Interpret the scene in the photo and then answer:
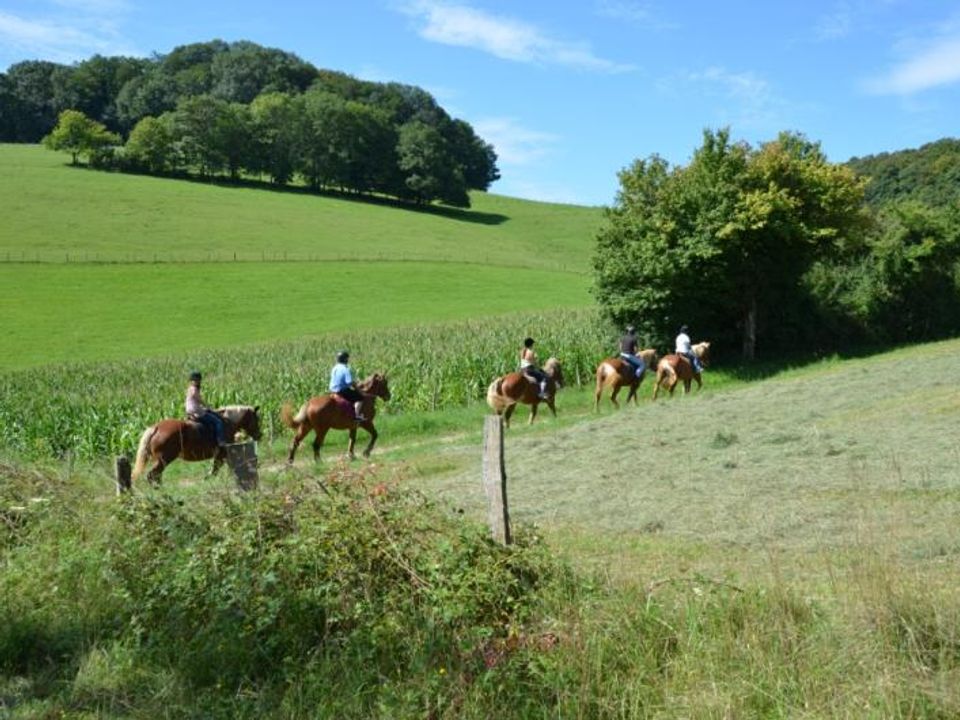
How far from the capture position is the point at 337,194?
320 feet

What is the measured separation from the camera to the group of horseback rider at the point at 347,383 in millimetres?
15891

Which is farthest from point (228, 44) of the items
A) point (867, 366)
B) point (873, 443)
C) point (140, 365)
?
point (873, 443)

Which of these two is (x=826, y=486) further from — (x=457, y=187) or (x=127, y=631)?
(x=457, y=187)

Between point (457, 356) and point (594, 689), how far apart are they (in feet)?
78.7

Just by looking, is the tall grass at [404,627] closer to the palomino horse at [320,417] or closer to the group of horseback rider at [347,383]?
the group of horseback rider at [347,383]

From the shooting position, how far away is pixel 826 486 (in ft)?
34.9

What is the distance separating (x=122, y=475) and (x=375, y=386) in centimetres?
1168

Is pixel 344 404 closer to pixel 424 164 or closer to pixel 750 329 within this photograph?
pixel 750 329

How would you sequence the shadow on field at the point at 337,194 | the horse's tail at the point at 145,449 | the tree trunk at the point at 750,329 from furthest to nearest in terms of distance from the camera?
1. the shadow on field at the point at 337,194
2. the tree trunk at the point at 750,329
3. the horse's tail at the point at 145,449

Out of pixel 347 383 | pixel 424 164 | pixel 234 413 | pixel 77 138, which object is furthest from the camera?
pixel 424 164

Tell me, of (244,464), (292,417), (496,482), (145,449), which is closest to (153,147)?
(292,417)

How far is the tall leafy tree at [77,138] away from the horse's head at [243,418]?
3484 inches

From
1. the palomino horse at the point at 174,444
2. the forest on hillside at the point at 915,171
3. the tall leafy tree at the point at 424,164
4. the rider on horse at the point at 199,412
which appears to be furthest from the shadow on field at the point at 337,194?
the palomino horse at the point at 174,444

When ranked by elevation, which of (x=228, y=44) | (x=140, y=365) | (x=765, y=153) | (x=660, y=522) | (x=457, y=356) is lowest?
(x=140, y=365)
